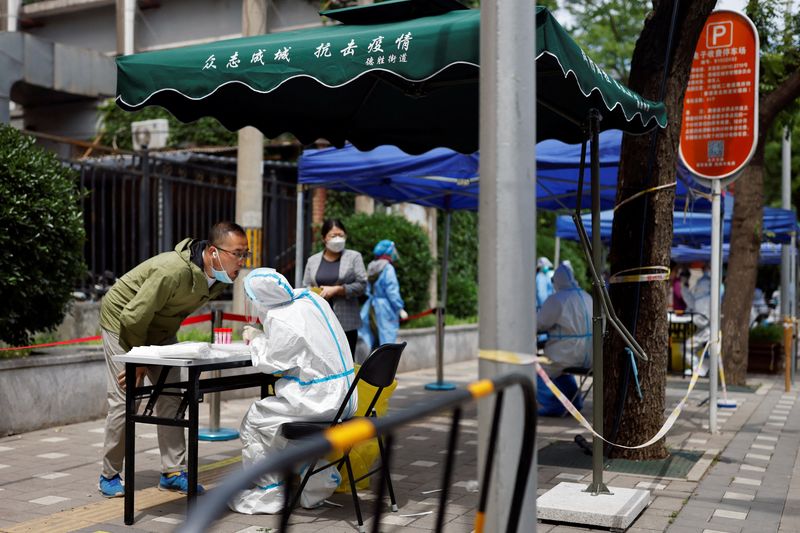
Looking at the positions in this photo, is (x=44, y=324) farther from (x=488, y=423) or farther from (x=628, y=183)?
(x=488, y=423)

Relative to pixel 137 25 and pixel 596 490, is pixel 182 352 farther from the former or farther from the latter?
pixel 137 25

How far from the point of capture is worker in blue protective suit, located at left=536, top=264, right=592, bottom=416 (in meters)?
9.02

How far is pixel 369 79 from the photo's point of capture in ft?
22.9

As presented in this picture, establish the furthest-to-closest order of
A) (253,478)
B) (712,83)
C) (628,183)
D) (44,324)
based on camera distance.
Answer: (712,83) < (44,324) < (628,183) < (253,478)

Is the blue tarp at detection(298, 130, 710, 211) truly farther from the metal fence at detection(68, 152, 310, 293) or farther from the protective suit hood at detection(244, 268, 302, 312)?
the protective suit hood at detection(244, 268, 302, 312)

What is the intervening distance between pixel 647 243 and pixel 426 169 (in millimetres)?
2963

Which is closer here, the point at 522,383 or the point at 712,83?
the point at 522,383

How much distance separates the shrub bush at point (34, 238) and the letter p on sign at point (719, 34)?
6.62m

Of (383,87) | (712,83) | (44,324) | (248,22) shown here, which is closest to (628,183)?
(383,87)

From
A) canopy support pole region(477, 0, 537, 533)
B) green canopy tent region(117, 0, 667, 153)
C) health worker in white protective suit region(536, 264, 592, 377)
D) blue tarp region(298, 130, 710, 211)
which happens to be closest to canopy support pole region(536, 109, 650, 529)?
green canopy tent region(117, 0, 667, 153)

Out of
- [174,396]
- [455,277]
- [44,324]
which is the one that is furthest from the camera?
[455,277]

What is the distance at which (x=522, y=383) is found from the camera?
3125 millimetres

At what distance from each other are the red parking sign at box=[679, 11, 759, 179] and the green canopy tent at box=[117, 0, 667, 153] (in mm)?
1861

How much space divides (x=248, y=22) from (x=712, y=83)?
25.0ft
